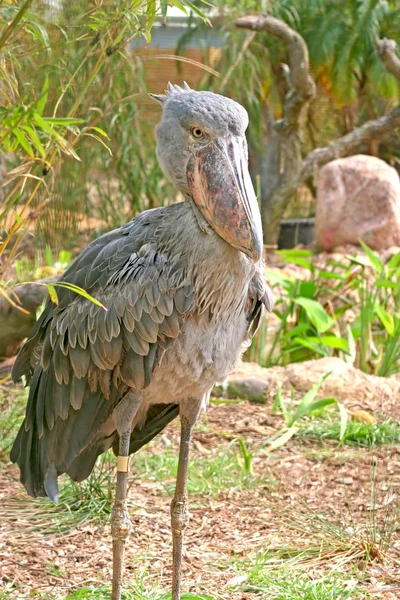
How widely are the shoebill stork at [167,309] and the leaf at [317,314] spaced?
236 centimetres

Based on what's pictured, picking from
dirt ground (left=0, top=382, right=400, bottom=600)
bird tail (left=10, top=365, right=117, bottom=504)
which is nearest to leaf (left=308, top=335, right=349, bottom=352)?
dirt ground (left=0, top=382, right=400, bottom=600)

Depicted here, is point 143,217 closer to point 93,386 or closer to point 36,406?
point 93,386

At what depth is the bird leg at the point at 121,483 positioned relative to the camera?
7.98 feet

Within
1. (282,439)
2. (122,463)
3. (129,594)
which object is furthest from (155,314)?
(282,439)

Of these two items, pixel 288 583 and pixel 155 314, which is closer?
pixel 155 314

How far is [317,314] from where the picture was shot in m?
4.90

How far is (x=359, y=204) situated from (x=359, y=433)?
471 cm

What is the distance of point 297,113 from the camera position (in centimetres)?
888

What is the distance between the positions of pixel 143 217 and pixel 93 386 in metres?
0.52

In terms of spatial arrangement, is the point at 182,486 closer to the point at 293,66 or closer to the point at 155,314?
the point at 155,314

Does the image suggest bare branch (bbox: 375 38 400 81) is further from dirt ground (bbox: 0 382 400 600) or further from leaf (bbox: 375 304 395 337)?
dirt ground (bbox: 0 382 400 600)

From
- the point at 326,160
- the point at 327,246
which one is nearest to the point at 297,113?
the point at 326,160

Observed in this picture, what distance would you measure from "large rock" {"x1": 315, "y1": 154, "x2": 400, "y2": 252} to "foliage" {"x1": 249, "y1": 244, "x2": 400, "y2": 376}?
2.84m

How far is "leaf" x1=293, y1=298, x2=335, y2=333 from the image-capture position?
16.0ft
